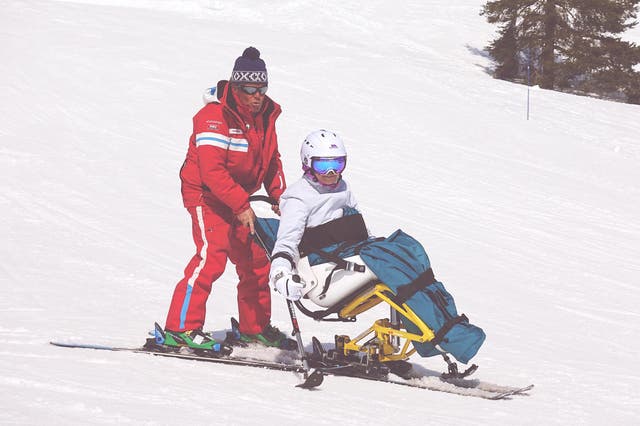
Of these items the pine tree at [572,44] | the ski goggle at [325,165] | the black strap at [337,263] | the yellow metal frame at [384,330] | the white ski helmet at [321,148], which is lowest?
the yellow metal frame at [384,330]

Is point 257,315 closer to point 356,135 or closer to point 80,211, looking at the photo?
point 80,211

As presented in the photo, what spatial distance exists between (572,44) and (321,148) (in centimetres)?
2186

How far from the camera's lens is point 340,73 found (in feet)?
63.8

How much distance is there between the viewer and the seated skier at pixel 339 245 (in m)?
5.53

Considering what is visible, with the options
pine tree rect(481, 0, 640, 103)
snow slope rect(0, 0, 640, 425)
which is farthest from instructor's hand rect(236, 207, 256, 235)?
pine tree rect(481, 0, 640, 103)

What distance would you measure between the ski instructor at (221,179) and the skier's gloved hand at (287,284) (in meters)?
0.52

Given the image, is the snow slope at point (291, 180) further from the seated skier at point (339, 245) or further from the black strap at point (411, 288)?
the black strap at point (411, 288)

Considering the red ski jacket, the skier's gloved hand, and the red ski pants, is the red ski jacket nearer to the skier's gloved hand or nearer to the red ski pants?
the red ski pants

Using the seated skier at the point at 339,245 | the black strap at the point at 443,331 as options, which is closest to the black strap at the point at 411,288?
the seated skier at the point at 339,245

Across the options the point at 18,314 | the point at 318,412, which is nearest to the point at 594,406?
the point at 318,412

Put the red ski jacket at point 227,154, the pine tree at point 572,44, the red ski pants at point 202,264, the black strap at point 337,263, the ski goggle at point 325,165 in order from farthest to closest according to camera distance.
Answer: the pine tree at point 572,44, the red ski pants at point 202,264, the red ski jacket at point 227,154, the ski goggle at point 325,165, the black strap at point 337,263

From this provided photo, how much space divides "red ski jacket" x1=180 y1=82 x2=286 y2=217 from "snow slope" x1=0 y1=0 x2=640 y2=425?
1.09 metres

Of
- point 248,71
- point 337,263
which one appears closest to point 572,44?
point 248,71

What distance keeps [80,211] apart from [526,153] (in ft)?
26.5
